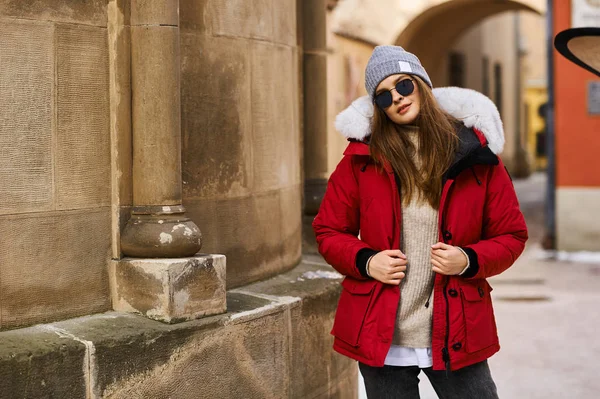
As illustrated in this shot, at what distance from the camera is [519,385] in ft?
18.0

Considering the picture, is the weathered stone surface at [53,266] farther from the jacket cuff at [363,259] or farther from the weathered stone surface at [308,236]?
the weathered stone surface at [308,236]

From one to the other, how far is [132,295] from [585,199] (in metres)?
8.69

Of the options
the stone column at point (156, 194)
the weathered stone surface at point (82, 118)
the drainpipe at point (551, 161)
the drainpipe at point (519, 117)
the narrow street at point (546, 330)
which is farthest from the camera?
the drainpipe at point (519, 117)

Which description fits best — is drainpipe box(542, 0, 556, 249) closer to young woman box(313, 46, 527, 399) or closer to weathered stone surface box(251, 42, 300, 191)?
weathered stone surface box(251, 42, 300, 191)

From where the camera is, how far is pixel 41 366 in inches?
116

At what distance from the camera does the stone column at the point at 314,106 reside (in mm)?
5148

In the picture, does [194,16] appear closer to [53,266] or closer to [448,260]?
[53,266]

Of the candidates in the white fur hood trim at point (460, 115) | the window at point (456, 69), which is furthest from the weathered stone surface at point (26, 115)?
the window at point (456, 69)

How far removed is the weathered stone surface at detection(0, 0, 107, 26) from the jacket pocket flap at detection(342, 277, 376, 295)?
51.9 inches

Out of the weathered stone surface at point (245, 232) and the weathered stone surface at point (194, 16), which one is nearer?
the weathered stone surface at point (194, 16)

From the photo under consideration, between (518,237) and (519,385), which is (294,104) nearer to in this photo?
(518,237)

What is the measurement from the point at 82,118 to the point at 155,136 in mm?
269

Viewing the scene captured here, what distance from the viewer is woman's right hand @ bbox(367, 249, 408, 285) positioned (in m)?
2.85

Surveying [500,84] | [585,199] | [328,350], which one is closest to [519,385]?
[328,350]
